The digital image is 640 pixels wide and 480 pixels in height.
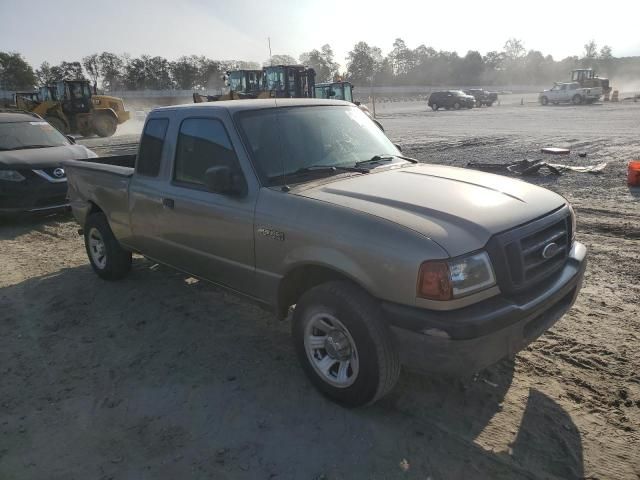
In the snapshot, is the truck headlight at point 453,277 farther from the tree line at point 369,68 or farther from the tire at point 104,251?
the tree line at point 369,68

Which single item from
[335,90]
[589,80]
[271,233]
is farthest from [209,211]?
[589,80]

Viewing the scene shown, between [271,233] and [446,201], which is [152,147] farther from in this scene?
[446,201]

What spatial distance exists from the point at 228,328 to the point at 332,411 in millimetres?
1544

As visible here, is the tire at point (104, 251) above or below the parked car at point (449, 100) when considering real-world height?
below

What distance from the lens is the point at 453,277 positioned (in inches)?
104

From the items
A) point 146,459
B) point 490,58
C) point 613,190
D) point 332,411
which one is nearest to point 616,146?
point 613,190

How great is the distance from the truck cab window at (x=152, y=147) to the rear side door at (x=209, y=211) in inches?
10.5

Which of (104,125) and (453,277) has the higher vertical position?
(104,125)

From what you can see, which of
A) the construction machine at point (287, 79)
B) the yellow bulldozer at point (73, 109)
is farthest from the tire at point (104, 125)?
the construction machine at point (287, 79)

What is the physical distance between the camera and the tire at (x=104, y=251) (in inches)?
215

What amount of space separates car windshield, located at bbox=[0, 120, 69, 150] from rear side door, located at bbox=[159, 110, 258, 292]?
20.9 feet

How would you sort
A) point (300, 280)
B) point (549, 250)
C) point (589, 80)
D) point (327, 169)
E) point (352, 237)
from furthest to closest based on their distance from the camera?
point (589, 80) < point (327, 169) < point (300, 280) < point (549, 250) < point (352, 237)

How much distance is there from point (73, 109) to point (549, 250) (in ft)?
89.2

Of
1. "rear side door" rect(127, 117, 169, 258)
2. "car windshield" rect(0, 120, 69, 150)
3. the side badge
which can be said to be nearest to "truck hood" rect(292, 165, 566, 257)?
the side badge
